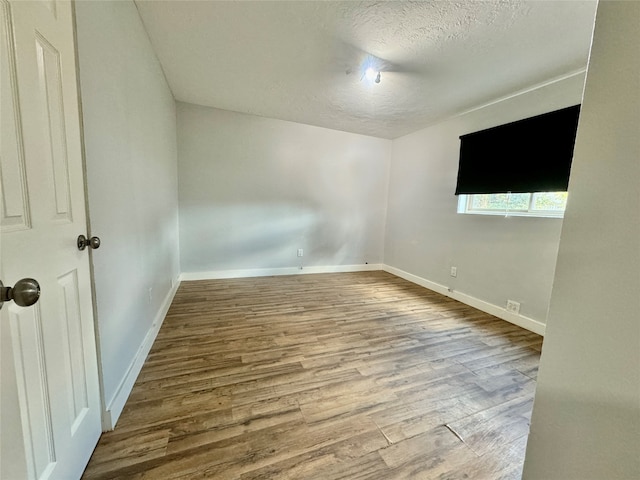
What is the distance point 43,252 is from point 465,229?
3.61 meters

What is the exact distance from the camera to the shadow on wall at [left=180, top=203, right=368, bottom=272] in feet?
11.8

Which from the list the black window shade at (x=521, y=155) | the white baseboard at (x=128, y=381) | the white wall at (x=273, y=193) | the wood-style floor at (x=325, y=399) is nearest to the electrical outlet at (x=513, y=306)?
the wood-style floor at (x=325, y=399)

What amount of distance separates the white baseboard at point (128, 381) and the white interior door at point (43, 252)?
133 mm

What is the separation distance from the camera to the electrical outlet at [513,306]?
2.56m

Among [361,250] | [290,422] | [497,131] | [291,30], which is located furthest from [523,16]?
[361,250]

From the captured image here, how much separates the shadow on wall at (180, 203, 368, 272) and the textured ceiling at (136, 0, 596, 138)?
157 cm

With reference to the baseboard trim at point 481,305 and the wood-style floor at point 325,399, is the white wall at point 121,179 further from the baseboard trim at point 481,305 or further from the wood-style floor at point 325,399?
the baseboard trim at point 481,305

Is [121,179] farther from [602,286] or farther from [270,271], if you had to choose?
[270,271]

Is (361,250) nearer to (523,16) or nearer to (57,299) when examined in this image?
(523,16)

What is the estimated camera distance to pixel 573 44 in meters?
1.78

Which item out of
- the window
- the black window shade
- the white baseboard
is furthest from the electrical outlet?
the white baseboard

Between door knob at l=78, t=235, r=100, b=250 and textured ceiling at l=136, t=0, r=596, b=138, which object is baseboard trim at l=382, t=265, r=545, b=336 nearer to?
textured ceiling at l=136, t=0, r=596, b=138

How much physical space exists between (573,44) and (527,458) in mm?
2656

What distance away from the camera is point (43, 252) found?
0.78m
